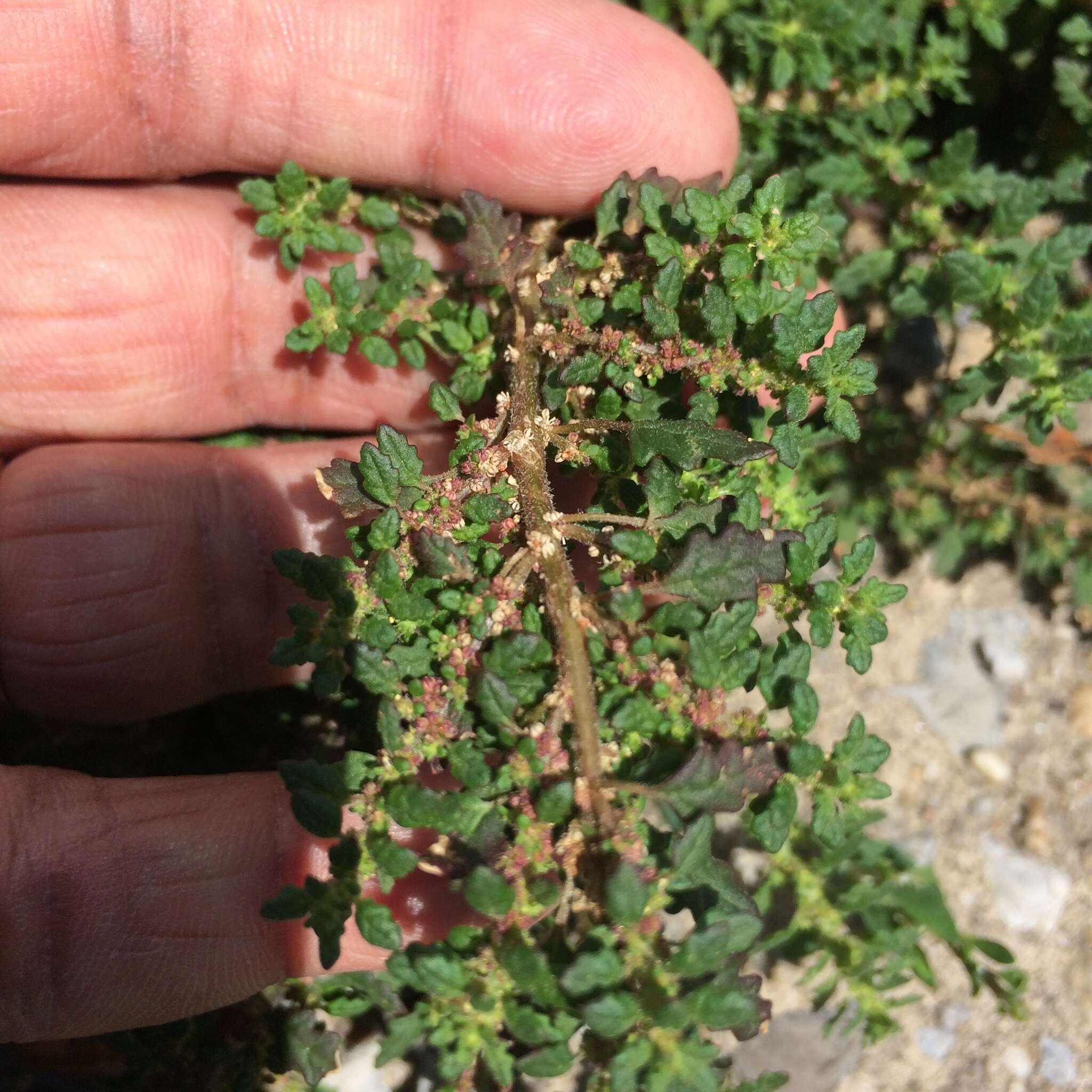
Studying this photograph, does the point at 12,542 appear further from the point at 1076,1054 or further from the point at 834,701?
the point at 1076,1054

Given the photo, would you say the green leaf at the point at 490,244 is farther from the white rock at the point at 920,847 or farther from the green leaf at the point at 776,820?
the white rock at the point at 920,847

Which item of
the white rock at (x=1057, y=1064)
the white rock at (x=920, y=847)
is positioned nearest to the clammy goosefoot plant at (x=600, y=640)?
the white rock at (x=920, y=847)

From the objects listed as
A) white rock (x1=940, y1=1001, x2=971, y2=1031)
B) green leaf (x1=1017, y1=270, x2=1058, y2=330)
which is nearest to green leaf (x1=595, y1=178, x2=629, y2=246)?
green leaf (x1=1017, y1=270, x2=1058, y2=330)

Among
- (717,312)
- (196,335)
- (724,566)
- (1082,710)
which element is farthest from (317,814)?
(1082,710)

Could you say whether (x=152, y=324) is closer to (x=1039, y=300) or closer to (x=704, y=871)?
(x=704, y=871)

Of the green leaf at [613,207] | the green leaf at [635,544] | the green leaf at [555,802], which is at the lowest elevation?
the green leaf at [555,802]

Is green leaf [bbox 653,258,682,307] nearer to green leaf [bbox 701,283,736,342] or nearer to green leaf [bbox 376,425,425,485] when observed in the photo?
green leaf [bbox 701,283,736,342]
